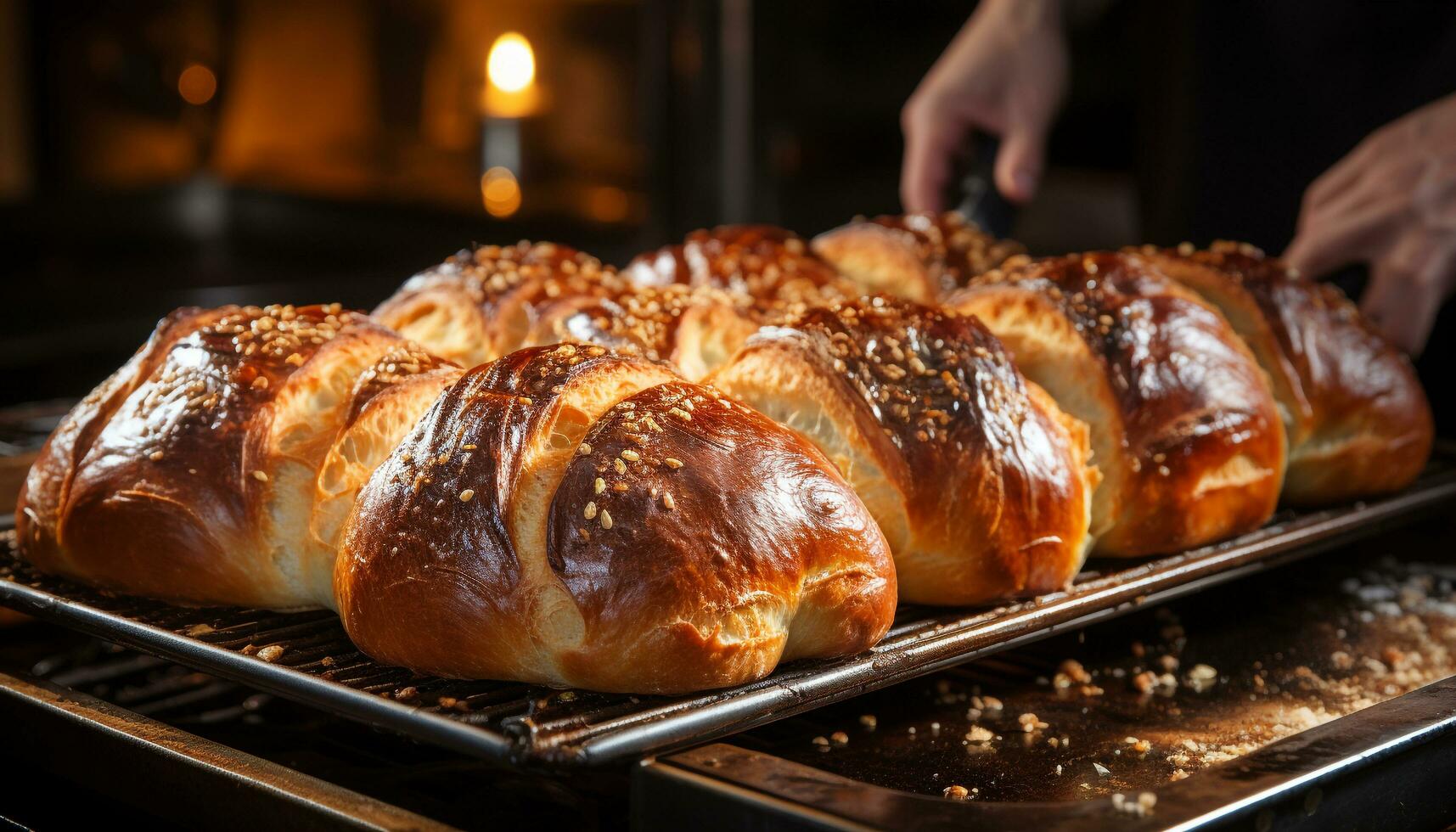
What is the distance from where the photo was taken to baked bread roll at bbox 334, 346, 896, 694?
1.27 metres

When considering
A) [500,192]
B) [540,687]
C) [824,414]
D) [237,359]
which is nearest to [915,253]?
[824,414]

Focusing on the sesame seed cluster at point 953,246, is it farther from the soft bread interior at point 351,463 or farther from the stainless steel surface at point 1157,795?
the stainless steel surface at point 1157,795

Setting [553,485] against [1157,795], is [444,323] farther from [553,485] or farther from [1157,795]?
[1157,795]

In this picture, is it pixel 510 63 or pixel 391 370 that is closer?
pixel 391 370

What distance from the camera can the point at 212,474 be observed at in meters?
1.57

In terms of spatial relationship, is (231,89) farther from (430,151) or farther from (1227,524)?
(1227,524)

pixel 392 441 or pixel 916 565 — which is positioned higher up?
pixel 392 441

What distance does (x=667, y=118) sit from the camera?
16.8 ft

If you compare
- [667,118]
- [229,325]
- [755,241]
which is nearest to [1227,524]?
[755,241]

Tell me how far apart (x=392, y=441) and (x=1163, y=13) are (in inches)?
141

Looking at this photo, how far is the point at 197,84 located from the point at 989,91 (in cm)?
270

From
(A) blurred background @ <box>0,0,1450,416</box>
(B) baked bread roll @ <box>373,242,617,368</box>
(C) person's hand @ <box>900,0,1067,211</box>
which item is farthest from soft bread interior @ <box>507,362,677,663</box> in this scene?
(A) blurred background @ <box>0,0,1450,416</box>

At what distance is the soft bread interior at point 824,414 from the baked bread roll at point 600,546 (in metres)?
0.15

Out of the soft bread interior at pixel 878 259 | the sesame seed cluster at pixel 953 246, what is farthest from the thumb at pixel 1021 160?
the soft bread interior at pixel 878 259
